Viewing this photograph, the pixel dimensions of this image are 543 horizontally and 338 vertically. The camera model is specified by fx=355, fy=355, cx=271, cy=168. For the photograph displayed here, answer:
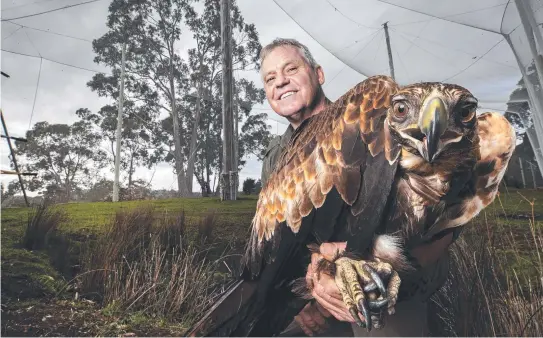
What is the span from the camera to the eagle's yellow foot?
0.83 metres

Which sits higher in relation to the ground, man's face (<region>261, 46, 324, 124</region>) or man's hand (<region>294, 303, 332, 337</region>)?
man's face (<region>261, 46, 324, 124</region>)

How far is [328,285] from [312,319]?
0.28 m

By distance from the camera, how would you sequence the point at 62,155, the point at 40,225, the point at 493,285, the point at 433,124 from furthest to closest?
the point at 62,155 → the point at 40,225 → the point at 493,285 → the point at 433,124

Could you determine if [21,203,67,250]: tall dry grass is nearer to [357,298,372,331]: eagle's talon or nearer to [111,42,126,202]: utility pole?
[111,42,126,202]: utility pole

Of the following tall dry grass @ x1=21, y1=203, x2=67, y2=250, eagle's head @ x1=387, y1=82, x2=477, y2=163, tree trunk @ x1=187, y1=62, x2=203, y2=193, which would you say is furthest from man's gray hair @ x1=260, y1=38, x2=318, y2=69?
tall dry grass @ x1=21, y1=203, x2=67, y2=250

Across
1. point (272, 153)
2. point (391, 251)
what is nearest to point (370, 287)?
point (391, 251)

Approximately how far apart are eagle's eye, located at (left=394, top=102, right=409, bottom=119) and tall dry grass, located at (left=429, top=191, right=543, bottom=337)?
59 cm

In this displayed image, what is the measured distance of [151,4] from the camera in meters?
1.61

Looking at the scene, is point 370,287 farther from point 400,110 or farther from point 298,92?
point 298,92

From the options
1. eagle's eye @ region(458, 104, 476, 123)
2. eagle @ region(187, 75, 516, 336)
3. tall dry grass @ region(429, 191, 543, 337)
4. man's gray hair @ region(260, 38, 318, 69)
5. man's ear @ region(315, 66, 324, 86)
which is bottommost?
tall dry grass @ region(429, 191, 543, 337)

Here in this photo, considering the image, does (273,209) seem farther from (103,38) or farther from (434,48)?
(103,38)

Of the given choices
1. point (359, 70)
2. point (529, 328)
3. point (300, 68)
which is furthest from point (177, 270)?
point (529, 328)

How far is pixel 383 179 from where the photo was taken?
847mm

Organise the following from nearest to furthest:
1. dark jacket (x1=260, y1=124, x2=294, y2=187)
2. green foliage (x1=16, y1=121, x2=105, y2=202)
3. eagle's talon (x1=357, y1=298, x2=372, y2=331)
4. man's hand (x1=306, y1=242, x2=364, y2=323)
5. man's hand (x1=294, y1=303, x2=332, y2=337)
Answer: eagle's talon (x1=357, y1=298, x2=372, y2=331)
man's hand (x1=306, y1=242, x2=364, y2=323)
man's hand (x1=294, y1=303, x2=332, y2=337)
dark jacket (x1=260, y1=124, x2=294, y2=187)
green foliage (x1=16, y1=121, x2=105, y2=202)
